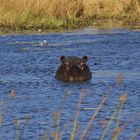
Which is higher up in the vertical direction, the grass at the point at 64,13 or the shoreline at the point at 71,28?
the grass at the point at 64,13

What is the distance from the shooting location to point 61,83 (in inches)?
545

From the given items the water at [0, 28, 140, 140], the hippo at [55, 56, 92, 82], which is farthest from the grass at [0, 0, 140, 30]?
the hippo at [55, 56, 92, 82]

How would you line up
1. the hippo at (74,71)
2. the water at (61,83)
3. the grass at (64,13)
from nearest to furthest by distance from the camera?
1. the water at (61,83)
2. the hippo at (74,71)
3. the grass at (64,13)

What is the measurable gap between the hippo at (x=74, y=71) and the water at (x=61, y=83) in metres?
0.18

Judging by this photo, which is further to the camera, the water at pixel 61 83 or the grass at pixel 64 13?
the grass at pixel 64 13

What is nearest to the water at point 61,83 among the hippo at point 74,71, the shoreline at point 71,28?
the hippo at point 74,71

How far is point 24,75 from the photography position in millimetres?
14836

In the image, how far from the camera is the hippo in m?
14.1

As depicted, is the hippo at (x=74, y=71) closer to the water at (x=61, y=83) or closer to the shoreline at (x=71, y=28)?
the water at (x=61, y=83)

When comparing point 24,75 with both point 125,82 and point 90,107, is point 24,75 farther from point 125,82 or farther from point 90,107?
point 90,107

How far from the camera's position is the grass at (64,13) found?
24.3m

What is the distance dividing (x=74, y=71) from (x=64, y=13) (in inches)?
474

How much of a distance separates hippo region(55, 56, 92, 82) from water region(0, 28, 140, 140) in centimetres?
18

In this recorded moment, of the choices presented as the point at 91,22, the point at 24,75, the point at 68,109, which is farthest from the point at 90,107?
the point at 91,22
